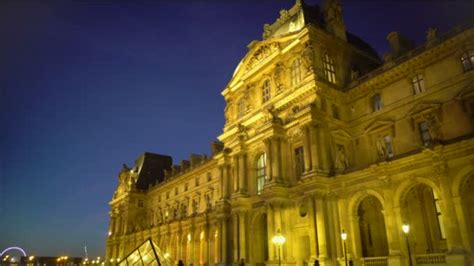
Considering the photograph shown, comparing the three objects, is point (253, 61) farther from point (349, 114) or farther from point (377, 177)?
point (377, 177)

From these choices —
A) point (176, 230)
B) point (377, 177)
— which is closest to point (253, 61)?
point (377, 177)

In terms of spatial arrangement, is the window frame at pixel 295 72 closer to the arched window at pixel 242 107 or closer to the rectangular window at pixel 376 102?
the rectangular window at pixel 376 102

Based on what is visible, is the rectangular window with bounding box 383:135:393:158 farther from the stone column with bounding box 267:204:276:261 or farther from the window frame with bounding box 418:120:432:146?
the stone column with bounding box 267:204:276:261

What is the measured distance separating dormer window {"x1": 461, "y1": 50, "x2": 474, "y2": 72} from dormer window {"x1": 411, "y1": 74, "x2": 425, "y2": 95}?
2989 millimetres

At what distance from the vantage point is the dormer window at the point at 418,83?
1125 inches

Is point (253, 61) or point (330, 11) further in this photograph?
point (253, 61)

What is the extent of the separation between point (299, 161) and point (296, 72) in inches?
332

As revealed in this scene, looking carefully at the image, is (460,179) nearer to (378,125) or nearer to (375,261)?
(375,261)

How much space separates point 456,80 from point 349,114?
940 centimetres

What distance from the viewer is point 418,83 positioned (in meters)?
29.0

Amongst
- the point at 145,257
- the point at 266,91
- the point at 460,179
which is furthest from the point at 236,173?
the point at 460,179

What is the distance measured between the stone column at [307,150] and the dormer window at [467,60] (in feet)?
38.7

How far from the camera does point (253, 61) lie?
4088 cm

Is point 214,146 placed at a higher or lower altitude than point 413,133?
higher
